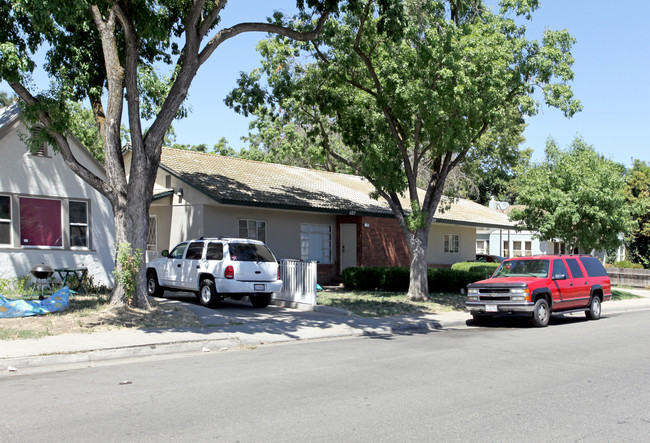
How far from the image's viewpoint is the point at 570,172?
24.2 meters

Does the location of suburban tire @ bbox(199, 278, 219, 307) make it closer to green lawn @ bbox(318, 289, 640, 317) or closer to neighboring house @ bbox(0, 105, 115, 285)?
green lawn @ bbox(318, 289, 640, 317)

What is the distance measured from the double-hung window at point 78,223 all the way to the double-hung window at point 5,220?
1.81 m

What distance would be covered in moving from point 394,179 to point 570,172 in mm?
9559

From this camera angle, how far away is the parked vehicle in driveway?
14523 millimetres

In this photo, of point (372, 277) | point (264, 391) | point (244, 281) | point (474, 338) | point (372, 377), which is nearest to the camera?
point (264, 391)

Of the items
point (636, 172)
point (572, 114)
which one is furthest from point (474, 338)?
point (636, 172)

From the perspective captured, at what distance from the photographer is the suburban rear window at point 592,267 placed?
16.9m

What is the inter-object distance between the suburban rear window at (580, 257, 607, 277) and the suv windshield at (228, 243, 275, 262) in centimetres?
911

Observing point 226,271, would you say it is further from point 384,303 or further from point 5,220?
point 5,220

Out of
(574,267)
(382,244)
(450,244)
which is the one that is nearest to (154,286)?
(382,244)

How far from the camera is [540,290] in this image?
48.0ft

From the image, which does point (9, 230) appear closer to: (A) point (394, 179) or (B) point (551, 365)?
(A) point (394, 179)

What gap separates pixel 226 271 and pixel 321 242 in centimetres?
1021

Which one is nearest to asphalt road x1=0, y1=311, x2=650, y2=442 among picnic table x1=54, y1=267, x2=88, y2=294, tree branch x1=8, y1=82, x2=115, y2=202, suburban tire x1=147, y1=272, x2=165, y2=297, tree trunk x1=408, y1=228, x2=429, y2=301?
tree branch x1=8, y1=82, x2=115, y2=202
